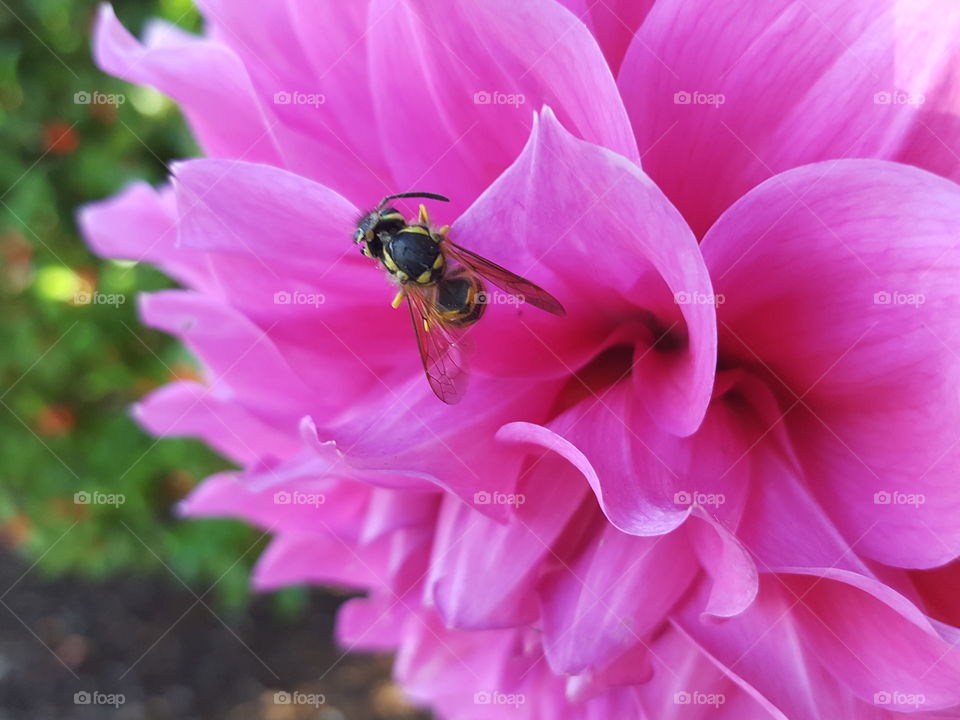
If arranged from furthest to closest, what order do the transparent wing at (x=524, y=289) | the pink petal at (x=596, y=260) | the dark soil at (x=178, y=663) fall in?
the dark soil at (x=178, y=663) → the transparent wing at (x=524, y=289) → the pink petal at (x=596, y=260)

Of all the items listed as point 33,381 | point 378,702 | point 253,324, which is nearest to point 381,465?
point 253,324

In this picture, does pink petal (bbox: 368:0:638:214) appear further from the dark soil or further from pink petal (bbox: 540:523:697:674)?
the dark soil

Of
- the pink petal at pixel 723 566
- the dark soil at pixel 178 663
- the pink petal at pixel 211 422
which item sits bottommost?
the dark soil at pixel 178 663

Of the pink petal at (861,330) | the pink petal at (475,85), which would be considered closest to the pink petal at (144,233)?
the pink petal at (475,85)

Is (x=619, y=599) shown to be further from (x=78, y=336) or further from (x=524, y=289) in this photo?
(x=78, y=336)

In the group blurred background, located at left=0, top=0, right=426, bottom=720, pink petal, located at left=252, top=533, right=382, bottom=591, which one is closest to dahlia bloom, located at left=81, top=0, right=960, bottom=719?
pink petal, located at left=252, top=533, right=382, bottom=591

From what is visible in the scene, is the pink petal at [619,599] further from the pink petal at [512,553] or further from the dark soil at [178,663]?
the dark soil at [178,663]
